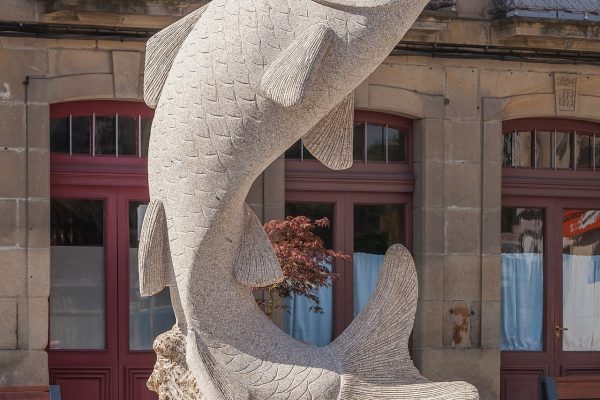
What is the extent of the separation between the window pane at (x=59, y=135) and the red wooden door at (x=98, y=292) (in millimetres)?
322

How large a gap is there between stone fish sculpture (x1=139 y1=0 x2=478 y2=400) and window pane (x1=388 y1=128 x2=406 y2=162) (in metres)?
Result: 6.53

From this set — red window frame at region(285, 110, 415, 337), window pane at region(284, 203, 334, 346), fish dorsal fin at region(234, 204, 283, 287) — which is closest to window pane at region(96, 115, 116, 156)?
red window frame at region(285, 110, 415, 337)

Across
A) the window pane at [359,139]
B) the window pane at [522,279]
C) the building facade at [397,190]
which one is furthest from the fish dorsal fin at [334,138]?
the window pane at [522,279]

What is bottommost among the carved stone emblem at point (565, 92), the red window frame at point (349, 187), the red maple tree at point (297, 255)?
the red maple tree at point (297, 255)

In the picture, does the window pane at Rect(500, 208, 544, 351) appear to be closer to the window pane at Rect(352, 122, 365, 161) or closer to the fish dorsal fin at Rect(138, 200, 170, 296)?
the window pane at Rect(352, 122, 365, 161)

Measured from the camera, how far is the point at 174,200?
6820mm

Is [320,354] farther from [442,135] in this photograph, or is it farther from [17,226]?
[442,135]

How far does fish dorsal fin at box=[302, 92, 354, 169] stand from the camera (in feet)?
22.5

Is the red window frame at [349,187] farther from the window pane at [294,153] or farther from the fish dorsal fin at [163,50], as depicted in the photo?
the fish dorsal fin at [163,50]

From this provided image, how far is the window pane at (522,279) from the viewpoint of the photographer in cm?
1409

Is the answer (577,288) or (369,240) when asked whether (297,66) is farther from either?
(577,288)

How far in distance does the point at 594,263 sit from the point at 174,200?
8.34 m

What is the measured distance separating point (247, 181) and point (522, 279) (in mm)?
7835

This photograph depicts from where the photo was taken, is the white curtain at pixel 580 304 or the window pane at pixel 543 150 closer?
the window pane at pixel 543 150
